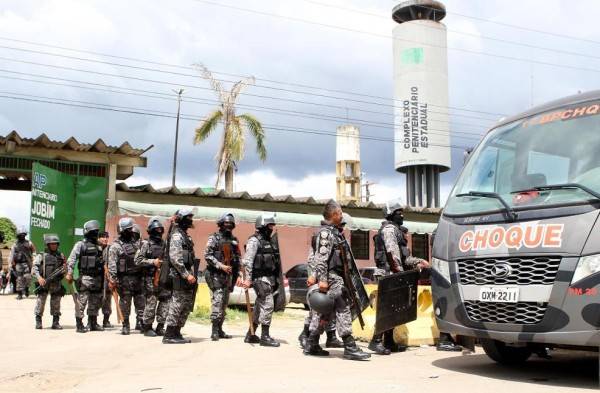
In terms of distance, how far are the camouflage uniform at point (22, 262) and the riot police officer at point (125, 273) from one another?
7.58 meters

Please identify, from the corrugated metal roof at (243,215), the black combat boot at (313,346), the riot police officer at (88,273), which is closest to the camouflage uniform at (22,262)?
the corrugated metal roof at (243,215)

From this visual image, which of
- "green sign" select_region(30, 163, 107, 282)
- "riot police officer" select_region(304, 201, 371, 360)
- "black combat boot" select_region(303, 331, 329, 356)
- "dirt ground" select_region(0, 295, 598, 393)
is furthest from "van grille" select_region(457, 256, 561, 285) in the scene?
"green sign" select_region(30, 163, 107, 282)

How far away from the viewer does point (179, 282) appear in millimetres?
9422

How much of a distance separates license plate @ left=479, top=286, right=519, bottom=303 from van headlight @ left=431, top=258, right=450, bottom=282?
1.53ft

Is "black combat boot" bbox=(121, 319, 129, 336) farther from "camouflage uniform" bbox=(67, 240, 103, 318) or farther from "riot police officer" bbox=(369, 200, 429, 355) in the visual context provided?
"riot police officer" bbox=(369, 200, 429, 355)

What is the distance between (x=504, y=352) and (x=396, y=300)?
1.48 metres

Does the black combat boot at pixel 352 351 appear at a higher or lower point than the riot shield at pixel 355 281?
lower

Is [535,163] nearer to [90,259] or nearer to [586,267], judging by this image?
[586,267]

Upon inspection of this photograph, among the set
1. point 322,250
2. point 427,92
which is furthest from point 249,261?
point 427,92

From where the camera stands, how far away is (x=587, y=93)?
6301 millimetres

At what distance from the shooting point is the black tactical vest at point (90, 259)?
11070 mm

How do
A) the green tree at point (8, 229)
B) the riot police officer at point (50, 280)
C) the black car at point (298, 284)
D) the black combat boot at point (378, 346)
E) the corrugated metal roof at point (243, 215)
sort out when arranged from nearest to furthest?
1. the black combat boot at point (378, 346)
2. the riot police officer at point (50, 280)
3. the black car at point (298, 284)
4. the corrugated metal roof at point (243, 215)
5. the green tree at point (8, 229)

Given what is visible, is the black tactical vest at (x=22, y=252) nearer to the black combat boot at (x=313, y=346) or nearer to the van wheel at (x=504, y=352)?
the black combat boot at (x=313, y=346)

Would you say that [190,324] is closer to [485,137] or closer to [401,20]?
[485,137]
